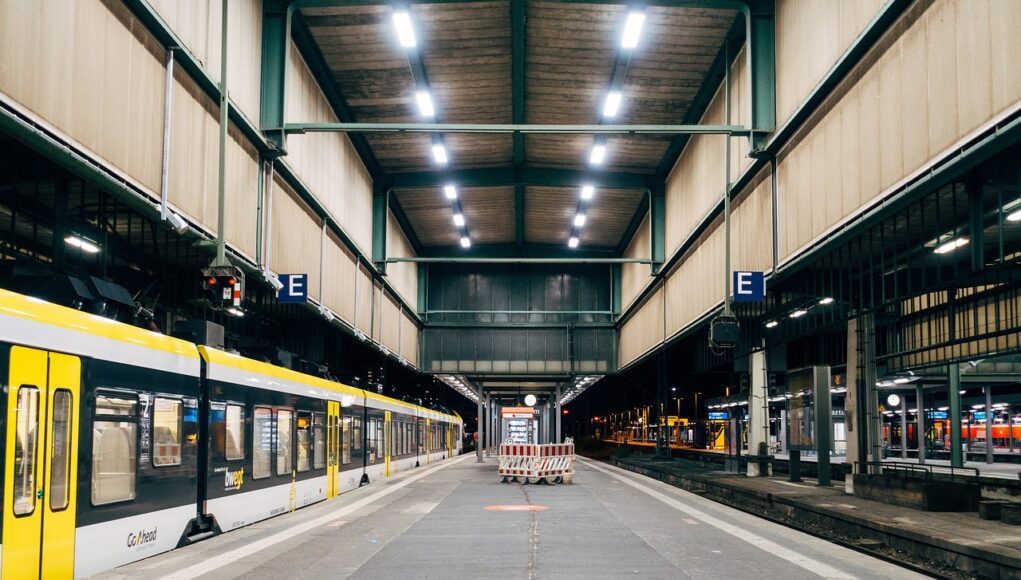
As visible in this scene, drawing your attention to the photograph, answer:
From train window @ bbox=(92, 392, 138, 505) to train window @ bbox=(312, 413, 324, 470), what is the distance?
931 centimetres

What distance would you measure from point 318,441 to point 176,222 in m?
7.21

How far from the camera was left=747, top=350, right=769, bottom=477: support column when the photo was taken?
29.0m

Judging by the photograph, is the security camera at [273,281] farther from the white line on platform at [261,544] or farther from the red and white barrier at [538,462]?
the red and white barrier at [538,462]

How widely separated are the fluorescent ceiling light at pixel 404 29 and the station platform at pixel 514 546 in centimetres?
1159

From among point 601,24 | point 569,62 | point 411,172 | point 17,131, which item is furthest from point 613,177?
point 17,131

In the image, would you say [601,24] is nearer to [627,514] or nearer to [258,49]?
[258,49]

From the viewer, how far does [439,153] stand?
117 feet

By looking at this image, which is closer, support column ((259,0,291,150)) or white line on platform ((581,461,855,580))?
white line on platform ((581,461,855,580))

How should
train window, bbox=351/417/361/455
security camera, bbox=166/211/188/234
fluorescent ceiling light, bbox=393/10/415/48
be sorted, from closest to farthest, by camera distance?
security camera, bbox=166/211/188/234, fluorescent ceiling light, bbox=393/10/415/48, train window, bbox=351/417/361/455

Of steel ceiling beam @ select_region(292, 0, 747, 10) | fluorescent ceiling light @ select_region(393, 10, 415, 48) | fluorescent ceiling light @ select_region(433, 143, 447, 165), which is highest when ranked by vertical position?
steel ceiling beam @ select_region(292, 0, 747, 10)

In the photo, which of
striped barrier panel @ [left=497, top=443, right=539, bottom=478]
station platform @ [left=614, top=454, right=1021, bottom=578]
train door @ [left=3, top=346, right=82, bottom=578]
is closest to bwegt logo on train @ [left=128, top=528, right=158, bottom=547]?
train door @ [left=3, top=346, right=82, bottom=578]

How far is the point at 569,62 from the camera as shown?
2741cm

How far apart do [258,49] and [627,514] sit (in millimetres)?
13348

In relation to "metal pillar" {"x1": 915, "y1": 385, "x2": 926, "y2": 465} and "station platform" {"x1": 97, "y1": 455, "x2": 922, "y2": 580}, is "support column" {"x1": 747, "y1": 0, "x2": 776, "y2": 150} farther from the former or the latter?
"metal pillar" {"x1": 915, "y1": 385, "x2": 926, "y2": 465}
